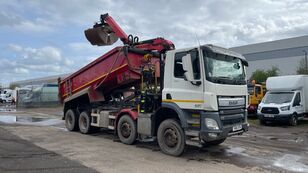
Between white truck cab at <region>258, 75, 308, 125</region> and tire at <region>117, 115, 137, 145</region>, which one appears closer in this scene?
tire at <region>117, 115, 137, 145</region>

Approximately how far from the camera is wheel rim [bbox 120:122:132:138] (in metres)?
10.4

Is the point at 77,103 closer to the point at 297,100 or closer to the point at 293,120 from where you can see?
the point at 293,120

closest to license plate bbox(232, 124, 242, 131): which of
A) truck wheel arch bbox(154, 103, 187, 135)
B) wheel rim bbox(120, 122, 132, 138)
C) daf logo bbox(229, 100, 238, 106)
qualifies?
daf logo bbox(229, 100, 238, 106)

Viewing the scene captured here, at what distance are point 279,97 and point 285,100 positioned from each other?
18.8 inches

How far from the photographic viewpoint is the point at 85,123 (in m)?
13.0

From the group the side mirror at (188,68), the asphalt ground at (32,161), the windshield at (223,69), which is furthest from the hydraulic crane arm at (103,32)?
the windshield at (223,69)

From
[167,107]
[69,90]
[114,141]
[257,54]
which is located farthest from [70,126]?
[257,54]

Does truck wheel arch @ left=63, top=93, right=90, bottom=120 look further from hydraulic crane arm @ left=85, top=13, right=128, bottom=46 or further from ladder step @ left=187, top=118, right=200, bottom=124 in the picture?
ladder step @ left=187, top=118, right=200, bottom=124

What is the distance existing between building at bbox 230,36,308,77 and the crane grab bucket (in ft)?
197

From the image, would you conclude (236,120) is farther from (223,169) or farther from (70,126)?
(70,126)

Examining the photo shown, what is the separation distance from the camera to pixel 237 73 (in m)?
8.97

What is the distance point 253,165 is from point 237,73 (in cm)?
258

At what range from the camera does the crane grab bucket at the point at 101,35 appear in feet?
39.5

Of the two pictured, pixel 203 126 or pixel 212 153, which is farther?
pixel 212 153
